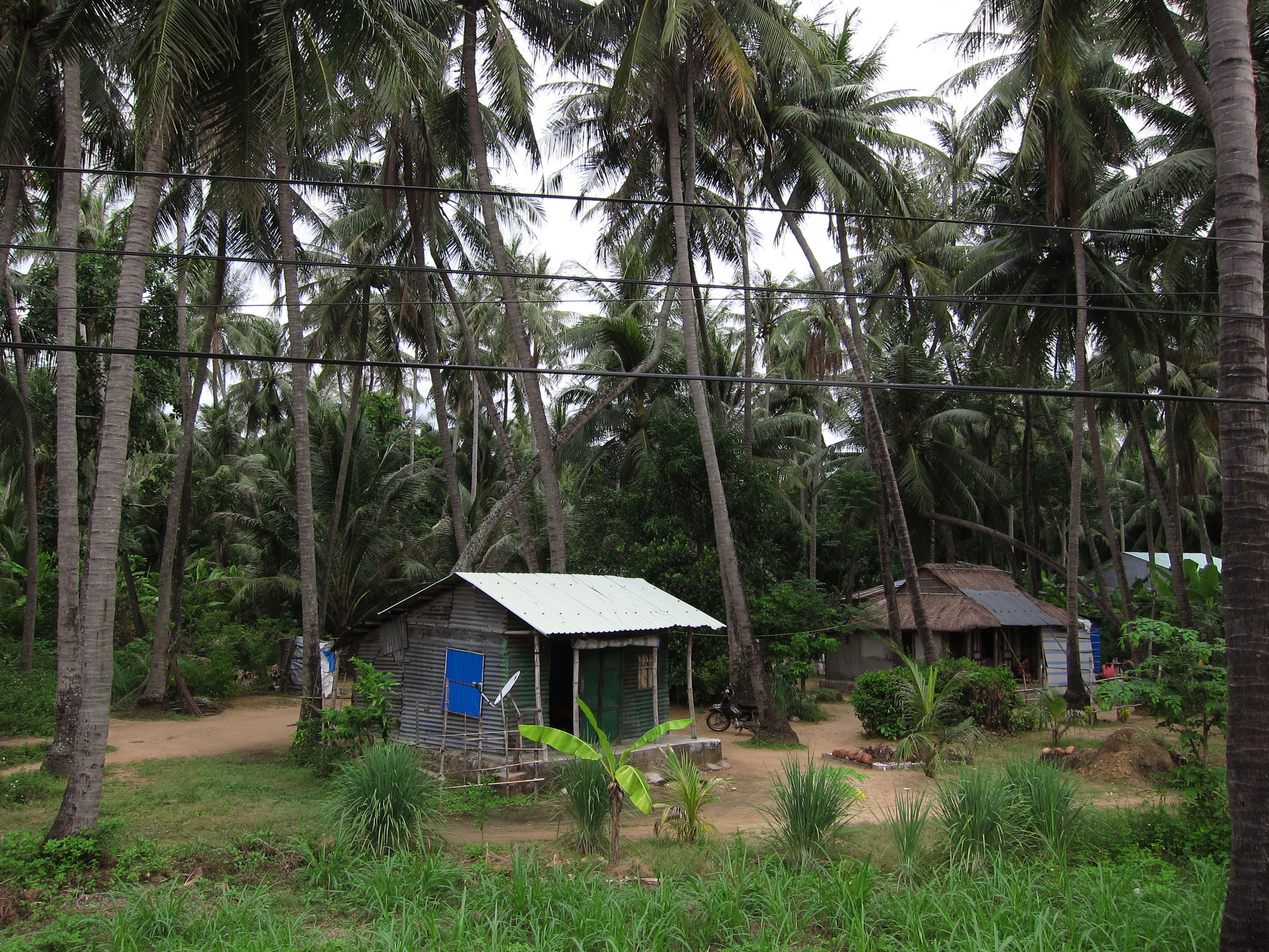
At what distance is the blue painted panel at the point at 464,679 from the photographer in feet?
42.2

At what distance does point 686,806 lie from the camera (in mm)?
9539

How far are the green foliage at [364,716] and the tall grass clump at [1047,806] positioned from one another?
7481 mm

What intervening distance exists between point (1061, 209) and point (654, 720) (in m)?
15.1

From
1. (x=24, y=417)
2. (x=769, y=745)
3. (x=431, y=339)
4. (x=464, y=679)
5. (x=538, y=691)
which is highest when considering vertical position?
(x=431, y=339)

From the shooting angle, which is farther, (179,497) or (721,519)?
(179,497)

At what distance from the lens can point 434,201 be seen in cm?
1973

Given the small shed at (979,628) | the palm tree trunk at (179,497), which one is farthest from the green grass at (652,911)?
the small shed at (979,628)

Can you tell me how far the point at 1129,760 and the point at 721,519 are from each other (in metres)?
7.60

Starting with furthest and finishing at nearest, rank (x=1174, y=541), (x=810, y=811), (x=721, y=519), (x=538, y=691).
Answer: (x=1174, y=541)
(x=721, y=519)
(x=538, y=691)
(x=810, y=811)

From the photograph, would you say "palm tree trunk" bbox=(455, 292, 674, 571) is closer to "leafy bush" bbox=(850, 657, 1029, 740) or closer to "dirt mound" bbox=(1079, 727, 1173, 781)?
"leafy bush" bbox=(850, 657, 1029, 740)

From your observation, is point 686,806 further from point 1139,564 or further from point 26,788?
point 1139,564

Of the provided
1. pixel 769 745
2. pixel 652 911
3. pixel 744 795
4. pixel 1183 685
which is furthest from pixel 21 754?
pixel 1183 685

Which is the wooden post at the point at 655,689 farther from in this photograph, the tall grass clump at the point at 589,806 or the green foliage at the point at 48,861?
the green foliage at the point at 48,861

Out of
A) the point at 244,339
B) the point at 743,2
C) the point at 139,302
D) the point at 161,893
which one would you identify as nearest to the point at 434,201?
the point at 743,2
